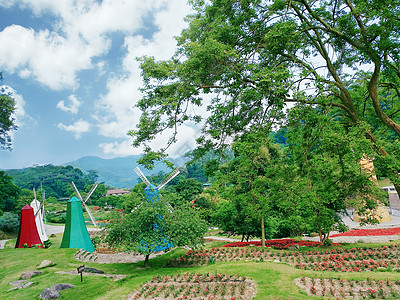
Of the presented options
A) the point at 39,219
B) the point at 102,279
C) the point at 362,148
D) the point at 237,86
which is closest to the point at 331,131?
the point at 362,148

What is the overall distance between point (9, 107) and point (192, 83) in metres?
23.9

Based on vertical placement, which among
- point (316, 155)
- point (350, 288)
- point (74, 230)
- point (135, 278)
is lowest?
point (135, 278)

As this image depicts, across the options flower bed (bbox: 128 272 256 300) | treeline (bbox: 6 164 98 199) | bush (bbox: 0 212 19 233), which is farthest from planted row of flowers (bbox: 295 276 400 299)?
treeline (bbox: 6 164 98 199)

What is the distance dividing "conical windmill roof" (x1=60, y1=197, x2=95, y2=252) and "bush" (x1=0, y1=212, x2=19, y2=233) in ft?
47.8

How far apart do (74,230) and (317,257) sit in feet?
51.7

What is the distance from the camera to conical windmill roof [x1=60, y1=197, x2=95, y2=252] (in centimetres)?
1852

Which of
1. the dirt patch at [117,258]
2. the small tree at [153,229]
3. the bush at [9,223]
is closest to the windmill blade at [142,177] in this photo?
the dirt patch at [117,258]

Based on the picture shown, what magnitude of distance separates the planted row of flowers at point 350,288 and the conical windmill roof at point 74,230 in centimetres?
1594

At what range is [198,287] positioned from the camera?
8.20 metres

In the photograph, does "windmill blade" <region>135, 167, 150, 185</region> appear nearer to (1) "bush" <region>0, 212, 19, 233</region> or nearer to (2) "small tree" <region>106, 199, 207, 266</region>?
(2) "small tree" <region>106, 199, 207, 266</region>

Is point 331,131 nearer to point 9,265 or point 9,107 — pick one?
point 9,265

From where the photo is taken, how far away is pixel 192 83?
7332mm

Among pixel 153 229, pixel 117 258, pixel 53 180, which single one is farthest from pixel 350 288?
pixel 53 180

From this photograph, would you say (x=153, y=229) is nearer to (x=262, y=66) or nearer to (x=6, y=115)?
(x=262, y=66)
